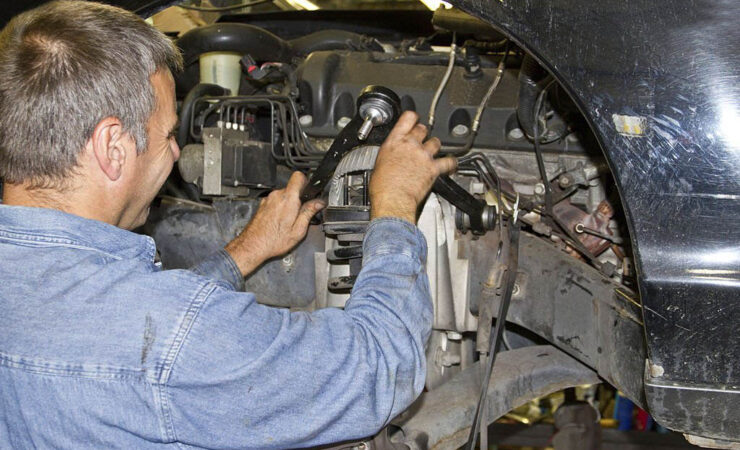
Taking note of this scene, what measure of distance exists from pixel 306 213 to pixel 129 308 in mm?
836

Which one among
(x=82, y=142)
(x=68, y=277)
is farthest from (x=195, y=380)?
(x=82, y=142)

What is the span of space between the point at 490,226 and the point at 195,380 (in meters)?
0.92

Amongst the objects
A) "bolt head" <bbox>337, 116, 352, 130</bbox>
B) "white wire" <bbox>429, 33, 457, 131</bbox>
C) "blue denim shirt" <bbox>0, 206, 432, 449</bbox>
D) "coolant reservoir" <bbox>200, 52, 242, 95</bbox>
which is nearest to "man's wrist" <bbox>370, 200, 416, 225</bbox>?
"blue denim shirt" <bbox>0, 206, 432, 449</bbox>

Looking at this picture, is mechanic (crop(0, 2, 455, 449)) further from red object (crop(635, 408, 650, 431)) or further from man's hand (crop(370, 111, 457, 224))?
red object (crop(635, 408, 650, 431))

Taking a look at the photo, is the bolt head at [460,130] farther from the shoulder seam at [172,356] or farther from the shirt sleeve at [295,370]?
the shoulder seam at [172,356]

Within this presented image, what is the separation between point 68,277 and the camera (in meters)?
1.15

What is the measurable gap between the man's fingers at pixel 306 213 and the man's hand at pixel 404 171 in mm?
416

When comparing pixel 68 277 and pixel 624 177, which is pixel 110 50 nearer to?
pixel 68 277

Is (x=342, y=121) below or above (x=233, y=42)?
below

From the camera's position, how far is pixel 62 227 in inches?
48.0

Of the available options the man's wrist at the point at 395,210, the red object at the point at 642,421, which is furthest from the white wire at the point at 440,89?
the red object at the point at 642,421

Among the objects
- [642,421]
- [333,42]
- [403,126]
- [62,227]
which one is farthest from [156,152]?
[642,421]

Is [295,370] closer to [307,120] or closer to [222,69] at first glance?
[307,120]

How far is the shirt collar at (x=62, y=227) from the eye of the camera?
A: 1.21 meters
